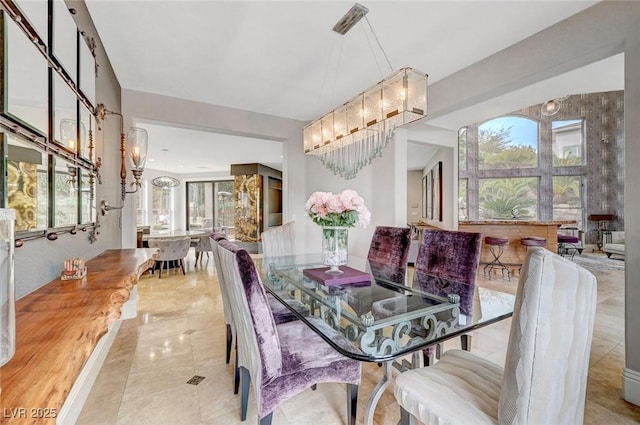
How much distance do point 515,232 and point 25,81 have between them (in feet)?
22.3

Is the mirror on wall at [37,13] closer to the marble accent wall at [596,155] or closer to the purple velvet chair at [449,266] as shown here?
the purple velvet chair at [449,266]

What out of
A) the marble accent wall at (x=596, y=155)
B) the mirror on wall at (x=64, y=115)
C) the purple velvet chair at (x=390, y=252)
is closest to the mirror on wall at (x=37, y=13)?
the mirror on wall at (x=64, y=115)

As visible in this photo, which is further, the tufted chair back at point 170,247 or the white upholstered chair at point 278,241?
the tufted chair back at point 170,247

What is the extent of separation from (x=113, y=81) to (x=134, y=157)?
0.89m

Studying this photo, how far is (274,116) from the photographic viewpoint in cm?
434

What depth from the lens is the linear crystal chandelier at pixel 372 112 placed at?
202 centimetres

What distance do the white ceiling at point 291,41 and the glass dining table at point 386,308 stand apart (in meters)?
1.97

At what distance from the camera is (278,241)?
11.1 ft

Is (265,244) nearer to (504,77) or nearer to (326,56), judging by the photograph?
(326,56)

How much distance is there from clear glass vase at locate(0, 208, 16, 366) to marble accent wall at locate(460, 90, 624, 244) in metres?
11.4

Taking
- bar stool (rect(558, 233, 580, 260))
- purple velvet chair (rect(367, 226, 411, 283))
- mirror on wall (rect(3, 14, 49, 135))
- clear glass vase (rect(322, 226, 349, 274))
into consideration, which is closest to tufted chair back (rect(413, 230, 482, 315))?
purple velvet chair (rect(367, 226, 411, 283))

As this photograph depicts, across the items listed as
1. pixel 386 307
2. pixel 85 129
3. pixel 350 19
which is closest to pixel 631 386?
pixel 386 307

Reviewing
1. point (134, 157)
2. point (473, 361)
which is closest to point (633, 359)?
point (473, 361)

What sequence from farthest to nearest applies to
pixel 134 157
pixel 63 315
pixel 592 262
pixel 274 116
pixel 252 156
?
pixel 252 156 < pixel 592 262 < pixel 274 116 < pixel 134 157 < pixel 63 315
